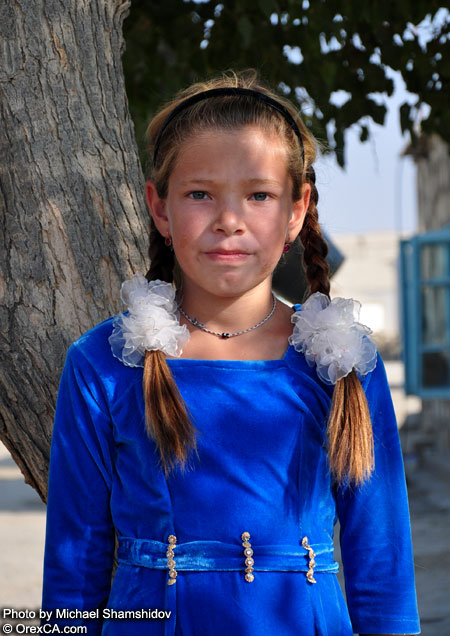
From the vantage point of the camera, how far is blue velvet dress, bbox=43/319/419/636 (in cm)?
138

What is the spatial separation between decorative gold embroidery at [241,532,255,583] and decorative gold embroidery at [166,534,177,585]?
0.11 m

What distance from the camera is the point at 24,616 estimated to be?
165 centimetres

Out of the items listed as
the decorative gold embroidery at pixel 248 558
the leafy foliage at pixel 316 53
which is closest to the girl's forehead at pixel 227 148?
the decorative gold embroidery at pixel 248 558

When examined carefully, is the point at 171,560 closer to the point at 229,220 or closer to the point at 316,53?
the point at 229,220

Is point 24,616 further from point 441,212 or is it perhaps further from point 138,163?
point 441,212

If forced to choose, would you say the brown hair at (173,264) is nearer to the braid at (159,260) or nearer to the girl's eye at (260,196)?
the braid at (159,260)

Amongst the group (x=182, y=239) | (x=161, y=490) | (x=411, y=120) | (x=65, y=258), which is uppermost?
(x=411, y=120)

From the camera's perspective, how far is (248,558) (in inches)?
54.3

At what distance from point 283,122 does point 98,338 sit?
53cm

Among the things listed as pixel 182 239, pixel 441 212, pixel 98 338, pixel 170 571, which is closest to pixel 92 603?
pixel 170 571

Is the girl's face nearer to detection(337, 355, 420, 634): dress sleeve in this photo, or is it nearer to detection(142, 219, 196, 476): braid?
detection(142, 219, 196, 476): braid

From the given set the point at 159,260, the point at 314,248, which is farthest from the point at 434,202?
the point at 159,260

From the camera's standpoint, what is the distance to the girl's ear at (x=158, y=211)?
63.4 inches

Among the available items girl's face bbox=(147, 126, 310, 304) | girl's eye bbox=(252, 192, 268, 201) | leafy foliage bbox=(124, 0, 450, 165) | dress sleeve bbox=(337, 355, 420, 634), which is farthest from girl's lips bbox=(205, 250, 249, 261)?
leafy foliage bbox=(124, 0, 450, 165)
